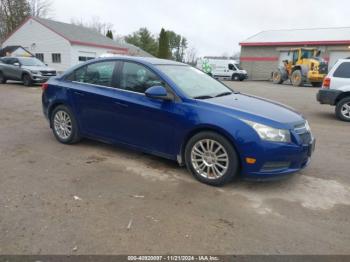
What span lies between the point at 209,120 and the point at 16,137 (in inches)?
167

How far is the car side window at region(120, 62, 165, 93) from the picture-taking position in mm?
4742

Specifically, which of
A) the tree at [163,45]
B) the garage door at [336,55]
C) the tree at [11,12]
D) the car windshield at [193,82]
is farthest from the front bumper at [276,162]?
the tree at [11,12]

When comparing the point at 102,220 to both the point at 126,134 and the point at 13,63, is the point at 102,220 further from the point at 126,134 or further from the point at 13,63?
the point at 13,63

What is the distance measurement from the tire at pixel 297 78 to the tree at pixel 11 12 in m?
37.9

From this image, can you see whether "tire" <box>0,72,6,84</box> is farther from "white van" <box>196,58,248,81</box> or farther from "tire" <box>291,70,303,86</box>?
"tire" <box>291,70,303,86</box>

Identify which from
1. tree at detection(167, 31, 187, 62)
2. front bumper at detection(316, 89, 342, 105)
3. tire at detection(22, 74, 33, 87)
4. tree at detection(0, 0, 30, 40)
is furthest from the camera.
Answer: tree at detection(167, 31, 187, 62)

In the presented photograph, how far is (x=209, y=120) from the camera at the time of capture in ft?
13.6

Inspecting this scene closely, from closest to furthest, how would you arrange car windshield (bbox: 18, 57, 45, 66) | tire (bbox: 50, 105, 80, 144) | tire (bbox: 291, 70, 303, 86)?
tire (bbox: 50, 105, 80, 144), car windshield (bbox: 18, 57, 45, 66), tire (bbox: 291, 70, 303, 86)

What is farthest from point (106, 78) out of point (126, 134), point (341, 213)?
point (341, 213)

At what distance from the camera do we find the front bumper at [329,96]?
946 cm

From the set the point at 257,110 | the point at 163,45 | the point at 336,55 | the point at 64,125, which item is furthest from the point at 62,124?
the point at 163,45

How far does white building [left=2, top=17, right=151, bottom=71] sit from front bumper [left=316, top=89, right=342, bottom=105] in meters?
26.7

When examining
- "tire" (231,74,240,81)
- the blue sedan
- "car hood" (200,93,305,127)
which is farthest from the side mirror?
"tire" (231,74,240,81)

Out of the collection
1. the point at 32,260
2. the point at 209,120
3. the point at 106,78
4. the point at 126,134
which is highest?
the point at 106,78
